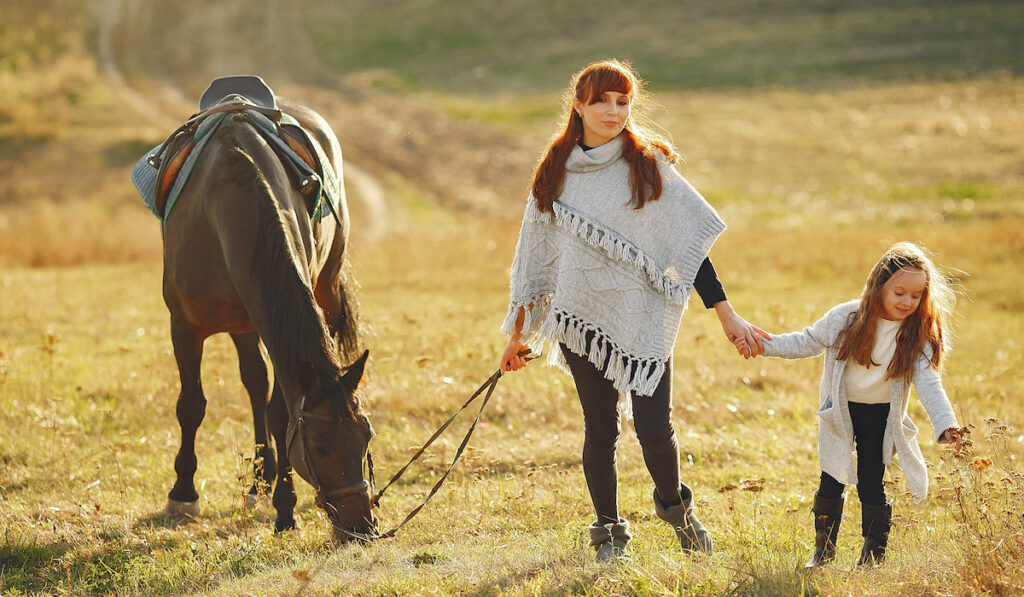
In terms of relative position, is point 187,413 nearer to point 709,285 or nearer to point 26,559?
point 26,559

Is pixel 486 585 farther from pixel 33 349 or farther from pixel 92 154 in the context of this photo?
pixel 92 154

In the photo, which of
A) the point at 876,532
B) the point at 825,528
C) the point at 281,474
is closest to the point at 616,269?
the point at 825,528

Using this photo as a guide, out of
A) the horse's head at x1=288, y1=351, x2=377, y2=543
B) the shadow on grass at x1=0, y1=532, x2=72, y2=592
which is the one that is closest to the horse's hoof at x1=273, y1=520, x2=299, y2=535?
the shadow on grass at x1=0, y1=532, x2=72, y2=592

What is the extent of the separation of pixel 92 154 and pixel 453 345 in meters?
19.1

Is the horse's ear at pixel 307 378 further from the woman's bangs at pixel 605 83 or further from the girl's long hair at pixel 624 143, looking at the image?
the woman's bangs at pixel 605 83

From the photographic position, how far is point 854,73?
120ft

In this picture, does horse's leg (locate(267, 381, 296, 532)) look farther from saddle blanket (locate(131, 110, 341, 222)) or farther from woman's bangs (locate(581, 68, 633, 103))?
woman's bangs (locate(581, 68, 633, 103))

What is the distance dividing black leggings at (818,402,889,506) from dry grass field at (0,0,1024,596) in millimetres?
253

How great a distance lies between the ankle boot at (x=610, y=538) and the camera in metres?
3.78

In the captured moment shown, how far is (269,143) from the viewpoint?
5207 mm

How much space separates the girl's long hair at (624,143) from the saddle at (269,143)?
70.7 inches

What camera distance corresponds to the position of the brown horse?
147 inches

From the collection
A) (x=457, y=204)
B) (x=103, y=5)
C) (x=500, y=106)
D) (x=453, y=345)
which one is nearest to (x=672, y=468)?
(x=453, y=345)

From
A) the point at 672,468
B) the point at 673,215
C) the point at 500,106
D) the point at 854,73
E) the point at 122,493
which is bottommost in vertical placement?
the point at 122,493
